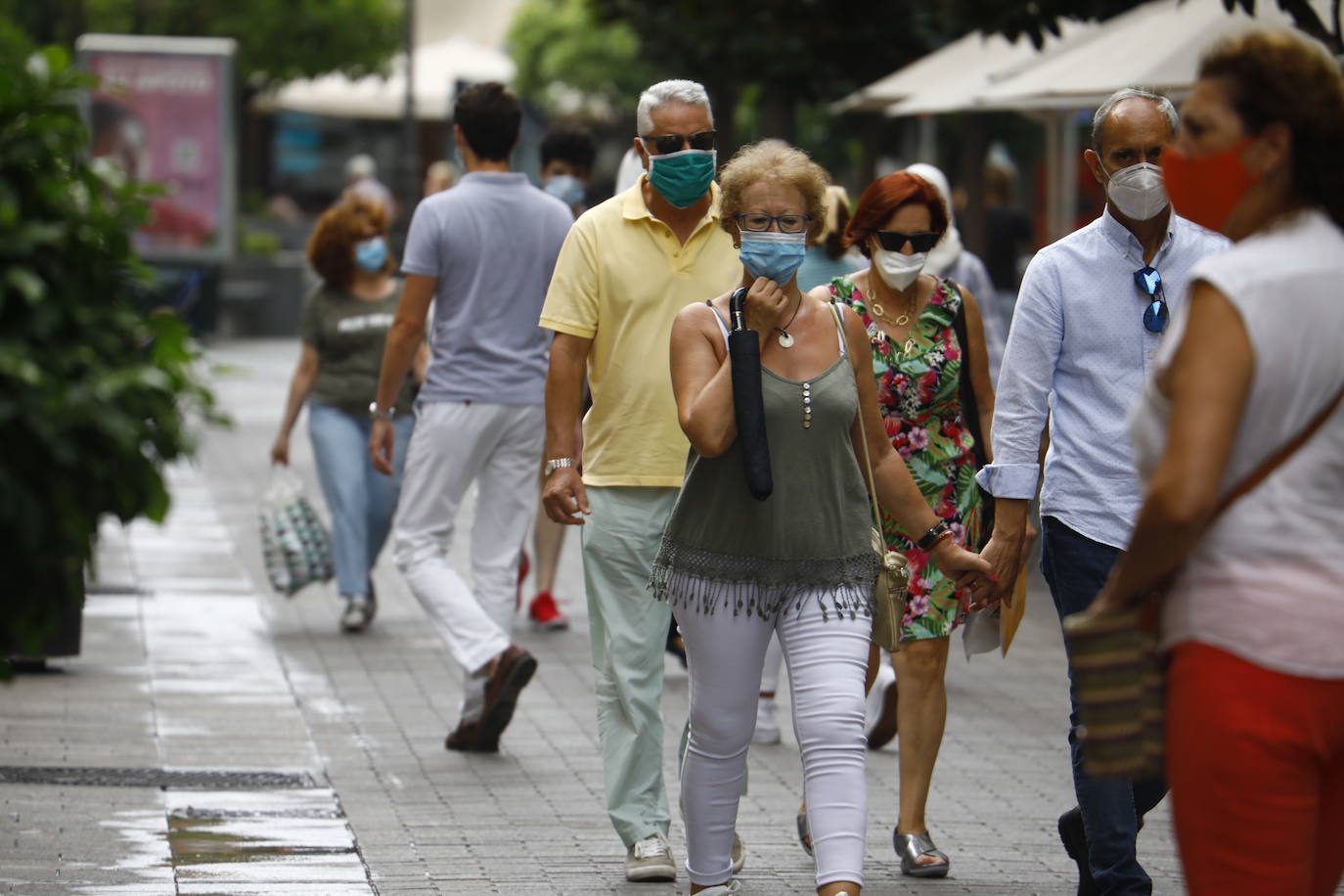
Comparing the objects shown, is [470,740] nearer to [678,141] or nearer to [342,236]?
[678,141]

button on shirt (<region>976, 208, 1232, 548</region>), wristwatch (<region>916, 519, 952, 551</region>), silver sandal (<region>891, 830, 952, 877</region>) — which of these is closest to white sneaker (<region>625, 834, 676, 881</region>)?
silver sandal (<region>891, 830, 952, 877</region>)

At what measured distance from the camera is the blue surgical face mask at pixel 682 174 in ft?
18.8

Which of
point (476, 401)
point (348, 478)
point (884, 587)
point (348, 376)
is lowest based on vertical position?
point (348, 478)

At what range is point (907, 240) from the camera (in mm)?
6164

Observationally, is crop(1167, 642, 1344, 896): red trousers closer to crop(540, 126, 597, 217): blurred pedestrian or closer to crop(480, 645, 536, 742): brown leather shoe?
crop(480, 645, 536, 742): brown leather shoe

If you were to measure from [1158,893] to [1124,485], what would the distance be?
4.18 ft

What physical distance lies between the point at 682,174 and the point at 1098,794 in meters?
1.88

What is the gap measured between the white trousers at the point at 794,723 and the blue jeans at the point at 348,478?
5.12m

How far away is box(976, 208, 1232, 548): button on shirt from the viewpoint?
4.97 metres

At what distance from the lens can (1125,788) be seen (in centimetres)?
497

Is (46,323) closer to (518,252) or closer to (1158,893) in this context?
(1158,893)

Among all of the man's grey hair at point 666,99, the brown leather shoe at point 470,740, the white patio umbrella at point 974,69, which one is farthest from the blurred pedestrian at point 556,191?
the man's grey hair at point 666,99

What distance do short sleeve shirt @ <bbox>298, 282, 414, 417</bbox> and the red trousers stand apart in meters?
6.87

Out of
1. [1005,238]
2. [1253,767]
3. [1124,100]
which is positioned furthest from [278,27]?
[1253,767]
